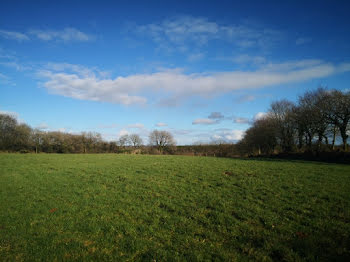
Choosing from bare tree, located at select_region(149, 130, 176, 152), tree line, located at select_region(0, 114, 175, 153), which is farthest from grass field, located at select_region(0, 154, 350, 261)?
bare tree, located at select_region(149, 130, 176, 152)

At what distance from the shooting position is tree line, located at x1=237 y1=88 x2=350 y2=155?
35562mm

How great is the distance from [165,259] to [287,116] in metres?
53.7

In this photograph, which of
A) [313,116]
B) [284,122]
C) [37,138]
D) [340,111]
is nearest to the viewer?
[340,111]

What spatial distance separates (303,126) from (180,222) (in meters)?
47.6

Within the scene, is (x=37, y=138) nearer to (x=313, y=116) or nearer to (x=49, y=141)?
(x=49, y=141)

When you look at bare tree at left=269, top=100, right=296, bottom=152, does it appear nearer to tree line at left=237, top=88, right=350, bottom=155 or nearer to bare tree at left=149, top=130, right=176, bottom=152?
tree line at left=237, top=88, right=350, bottom=155

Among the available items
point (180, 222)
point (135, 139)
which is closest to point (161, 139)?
point (135, 139)

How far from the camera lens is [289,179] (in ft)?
42.5

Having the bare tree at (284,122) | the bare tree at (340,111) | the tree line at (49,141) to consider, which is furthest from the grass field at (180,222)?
the tree line at (49,141)

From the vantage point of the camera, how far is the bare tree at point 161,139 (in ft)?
258

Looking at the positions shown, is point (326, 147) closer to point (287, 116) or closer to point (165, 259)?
point (287, 116)

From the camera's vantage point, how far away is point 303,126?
141 feet

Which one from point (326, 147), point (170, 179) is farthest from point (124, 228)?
point (326, 147)

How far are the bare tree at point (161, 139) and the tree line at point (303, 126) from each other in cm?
3171
